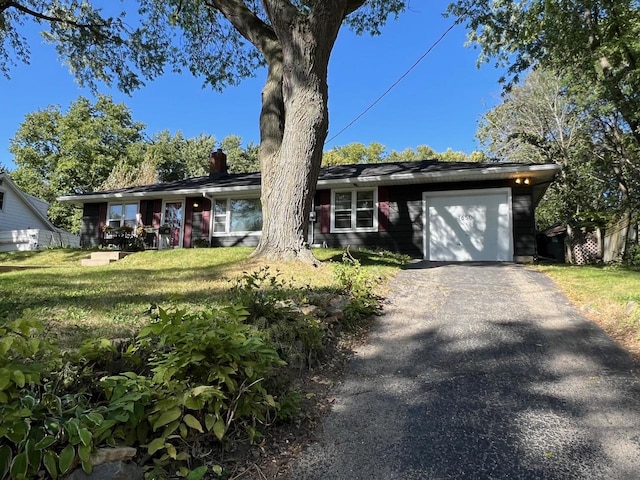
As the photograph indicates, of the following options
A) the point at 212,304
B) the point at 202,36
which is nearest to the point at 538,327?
the point at 212,304

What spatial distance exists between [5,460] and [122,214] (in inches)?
634

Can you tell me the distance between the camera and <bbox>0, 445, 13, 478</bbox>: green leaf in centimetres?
145

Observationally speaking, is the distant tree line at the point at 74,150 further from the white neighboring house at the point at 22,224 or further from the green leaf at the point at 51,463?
the green leaf at the point at 51,463

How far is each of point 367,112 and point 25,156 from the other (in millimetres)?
30385

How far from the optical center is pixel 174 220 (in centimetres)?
1534

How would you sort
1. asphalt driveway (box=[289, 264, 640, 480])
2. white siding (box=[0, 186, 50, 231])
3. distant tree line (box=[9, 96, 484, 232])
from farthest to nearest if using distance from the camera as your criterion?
distant tree line (box=[9, 96, 484, 232])
white siding (box=[0, 186, 50, 231])
asphalt driveway (box=[289, 264, 640, 480])

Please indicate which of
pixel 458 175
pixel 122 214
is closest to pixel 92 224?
pixel 122 214

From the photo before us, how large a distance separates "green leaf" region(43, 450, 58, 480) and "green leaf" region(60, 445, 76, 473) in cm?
2

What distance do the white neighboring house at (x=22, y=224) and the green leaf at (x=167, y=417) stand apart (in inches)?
845

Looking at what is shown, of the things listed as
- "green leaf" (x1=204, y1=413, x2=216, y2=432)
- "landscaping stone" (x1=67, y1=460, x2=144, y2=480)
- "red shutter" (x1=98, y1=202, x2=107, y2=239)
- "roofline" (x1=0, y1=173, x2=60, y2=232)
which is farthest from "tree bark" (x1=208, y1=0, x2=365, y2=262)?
"roofline" (x1=0, y1=173, x2=60, y2=232)

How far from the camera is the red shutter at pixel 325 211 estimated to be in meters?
13.1

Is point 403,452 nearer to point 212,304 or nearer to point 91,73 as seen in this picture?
point 212,304

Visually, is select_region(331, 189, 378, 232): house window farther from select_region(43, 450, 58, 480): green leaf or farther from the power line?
select_region(43, 450, 58, 480): green leaf

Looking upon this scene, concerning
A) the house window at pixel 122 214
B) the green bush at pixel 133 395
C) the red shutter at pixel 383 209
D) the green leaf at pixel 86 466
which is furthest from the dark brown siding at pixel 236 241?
the green leaf at pixel 86 466
